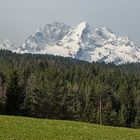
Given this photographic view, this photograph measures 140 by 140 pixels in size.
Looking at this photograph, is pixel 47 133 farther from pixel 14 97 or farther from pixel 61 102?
pixel 61 102

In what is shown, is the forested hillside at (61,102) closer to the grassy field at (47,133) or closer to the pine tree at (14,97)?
the pine tree at (14,97)

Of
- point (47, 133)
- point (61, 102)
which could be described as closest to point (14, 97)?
point (61, 102)

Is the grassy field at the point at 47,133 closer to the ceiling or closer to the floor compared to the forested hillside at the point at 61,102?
closer to the floor

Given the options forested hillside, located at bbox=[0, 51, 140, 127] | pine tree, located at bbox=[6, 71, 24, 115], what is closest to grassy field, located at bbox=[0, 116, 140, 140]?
pine tree, located at bbox=[6, 71, 24, 115]

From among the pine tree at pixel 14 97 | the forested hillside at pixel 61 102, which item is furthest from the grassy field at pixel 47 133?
the forested hillside at pixel 61 102

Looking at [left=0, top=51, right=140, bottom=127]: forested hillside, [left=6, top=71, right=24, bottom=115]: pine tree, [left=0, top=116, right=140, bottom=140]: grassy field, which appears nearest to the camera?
[left=0, top=116, right=140, bottom=140]: grassy field

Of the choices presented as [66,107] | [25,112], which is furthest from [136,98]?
[25,112]

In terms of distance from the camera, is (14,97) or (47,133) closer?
(47,133)

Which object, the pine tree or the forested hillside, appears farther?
the forested hillside

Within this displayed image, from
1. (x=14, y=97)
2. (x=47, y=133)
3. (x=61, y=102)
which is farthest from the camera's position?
(x=61, y=102)

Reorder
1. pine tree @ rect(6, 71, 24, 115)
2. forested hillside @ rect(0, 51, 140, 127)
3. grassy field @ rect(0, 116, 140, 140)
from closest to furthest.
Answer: grassy field @ rect(0, 116, 140, 140), pine tree @ rect(6, 71, 24, 115), forested hillside @ rect(0, 51, 140, 127)

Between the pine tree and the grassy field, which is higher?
the pine tree

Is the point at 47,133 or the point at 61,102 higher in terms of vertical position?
the point at 61,102

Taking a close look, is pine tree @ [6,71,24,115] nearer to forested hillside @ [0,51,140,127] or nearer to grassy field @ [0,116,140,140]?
forested hillside @ [0,51,140,127]
